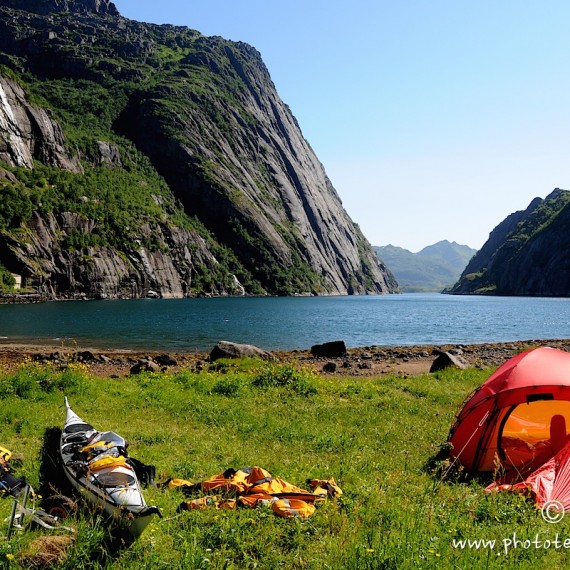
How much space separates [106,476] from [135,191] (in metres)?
147

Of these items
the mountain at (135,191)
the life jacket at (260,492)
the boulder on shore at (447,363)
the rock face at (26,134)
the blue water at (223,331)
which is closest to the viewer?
the life jacket at (260,492)

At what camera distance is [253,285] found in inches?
6117

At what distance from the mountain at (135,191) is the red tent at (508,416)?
333ft

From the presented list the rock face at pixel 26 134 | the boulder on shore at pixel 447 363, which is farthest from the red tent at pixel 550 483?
the rock face at pixel 26 134

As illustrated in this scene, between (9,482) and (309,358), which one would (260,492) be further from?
(309,358)

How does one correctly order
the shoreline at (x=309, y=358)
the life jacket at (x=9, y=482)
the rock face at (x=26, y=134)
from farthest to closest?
1. the rock face at (x=26, y=134)
2. the shoreline at (x=309, y=358)
3. the life jacket at (x=9, y=482)

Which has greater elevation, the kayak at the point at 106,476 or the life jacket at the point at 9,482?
the kayak at the point at 106,476

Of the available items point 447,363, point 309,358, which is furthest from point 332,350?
point 447,363

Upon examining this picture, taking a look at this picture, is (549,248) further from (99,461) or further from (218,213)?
(99,461)

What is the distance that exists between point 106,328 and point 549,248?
186m

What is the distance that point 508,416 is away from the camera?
9852 millimetres

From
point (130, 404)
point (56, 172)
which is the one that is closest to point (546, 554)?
point (130, 404)

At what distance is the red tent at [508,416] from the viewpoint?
9.41 metres

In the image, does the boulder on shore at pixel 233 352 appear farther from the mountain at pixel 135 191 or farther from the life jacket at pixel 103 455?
the mountain at pixel 135 191
